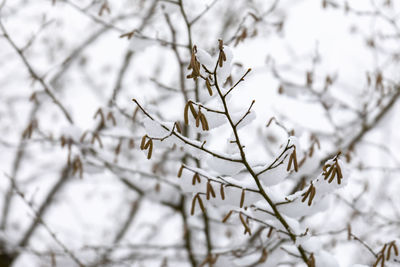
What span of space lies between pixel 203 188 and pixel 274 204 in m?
0.29

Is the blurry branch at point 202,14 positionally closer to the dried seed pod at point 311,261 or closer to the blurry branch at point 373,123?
the dried seed pod at point 311,261

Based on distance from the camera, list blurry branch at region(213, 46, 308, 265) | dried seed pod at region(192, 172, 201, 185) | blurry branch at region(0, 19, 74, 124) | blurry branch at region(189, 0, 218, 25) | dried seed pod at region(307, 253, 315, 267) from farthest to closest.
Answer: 1. blurry branch at region(0, 19, 74, 124)
2. blurry branch at region(189, 0, 218, 25)
3. dried seed pod at region(307, 253, 315, 267)
4. dried seed pod at region(192, 172, 201, 185)
5. blurry branch at region(213, 46, 308, 265)

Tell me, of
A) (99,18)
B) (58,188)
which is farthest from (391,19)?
(58,188)

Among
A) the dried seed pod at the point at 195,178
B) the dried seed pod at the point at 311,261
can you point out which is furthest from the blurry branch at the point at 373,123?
the dried seed pod at the point at 195,178

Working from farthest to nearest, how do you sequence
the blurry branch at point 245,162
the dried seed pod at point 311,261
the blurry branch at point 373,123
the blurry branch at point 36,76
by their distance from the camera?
the blurry branch at point 373,123, the blurry branch at point 36,76, the dried seed pod at point 311,261, the blurry branch at point 245,162

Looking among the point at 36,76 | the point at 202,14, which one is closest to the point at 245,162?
the point at 202,14

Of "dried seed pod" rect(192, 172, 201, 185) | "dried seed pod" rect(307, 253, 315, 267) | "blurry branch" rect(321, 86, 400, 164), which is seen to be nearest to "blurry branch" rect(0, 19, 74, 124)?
"dried seed pod" rect(192, 172, 201, 185)

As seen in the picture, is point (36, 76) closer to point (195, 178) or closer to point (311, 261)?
point (195, 178)

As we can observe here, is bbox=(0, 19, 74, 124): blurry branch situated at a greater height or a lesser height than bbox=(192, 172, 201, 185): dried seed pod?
greater

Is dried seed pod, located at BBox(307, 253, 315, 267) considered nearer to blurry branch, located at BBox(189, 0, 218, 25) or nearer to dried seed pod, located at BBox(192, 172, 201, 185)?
dried seed pod, located at BBox(192, 172, 201, 185)

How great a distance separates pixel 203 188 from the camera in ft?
4.46

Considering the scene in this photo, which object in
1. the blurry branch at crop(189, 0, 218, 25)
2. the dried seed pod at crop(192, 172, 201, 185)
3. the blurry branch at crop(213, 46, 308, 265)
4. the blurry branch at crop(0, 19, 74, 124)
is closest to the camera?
the blurry branch at crop(213, 46, 308, 265)

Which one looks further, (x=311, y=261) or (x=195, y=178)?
(x=311, y=261)

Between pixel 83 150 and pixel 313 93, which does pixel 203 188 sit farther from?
pixel 313 93
